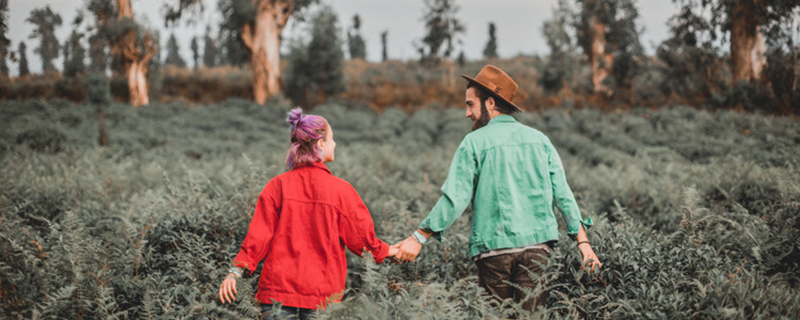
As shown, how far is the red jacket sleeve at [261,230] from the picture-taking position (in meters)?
2.67

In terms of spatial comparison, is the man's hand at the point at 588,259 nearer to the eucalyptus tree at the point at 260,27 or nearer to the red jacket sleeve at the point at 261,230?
the red jacket sleeve at the point at 261,230

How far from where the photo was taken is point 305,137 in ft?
9.12

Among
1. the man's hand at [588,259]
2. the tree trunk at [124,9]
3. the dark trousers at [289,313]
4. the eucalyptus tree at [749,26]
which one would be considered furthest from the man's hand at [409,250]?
the tree trunk at [124,9]

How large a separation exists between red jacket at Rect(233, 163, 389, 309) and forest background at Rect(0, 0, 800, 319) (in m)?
0.23

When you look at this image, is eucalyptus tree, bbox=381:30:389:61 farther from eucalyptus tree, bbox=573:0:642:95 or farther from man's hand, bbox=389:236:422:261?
man's hand, bbox=389:236:422:261

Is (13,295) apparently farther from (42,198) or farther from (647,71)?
(647,71)

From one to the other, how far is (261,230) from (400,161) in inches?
294

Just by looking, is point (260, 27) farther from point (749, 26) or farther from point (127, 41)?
point (749, 26)

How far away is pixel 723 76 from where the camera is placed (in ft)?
74.0

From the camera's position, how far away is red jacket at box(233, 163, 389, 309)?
8.93ft

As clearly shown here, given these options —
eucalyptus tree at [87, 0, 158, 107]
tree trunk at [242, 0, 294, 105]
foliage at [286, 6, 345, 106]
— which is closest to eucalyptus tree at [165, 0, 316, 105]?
tree trunk at [242, 0, 294, 105]

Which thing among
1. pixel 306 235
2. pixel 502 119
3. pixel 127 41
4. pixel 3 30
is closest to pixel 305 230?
pixel 306 235

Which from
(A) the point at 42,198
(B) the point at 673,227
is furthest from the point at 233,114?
(B) the point at 673,227

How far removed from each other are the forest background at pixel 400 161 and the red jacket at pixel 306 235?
9.2 inches
